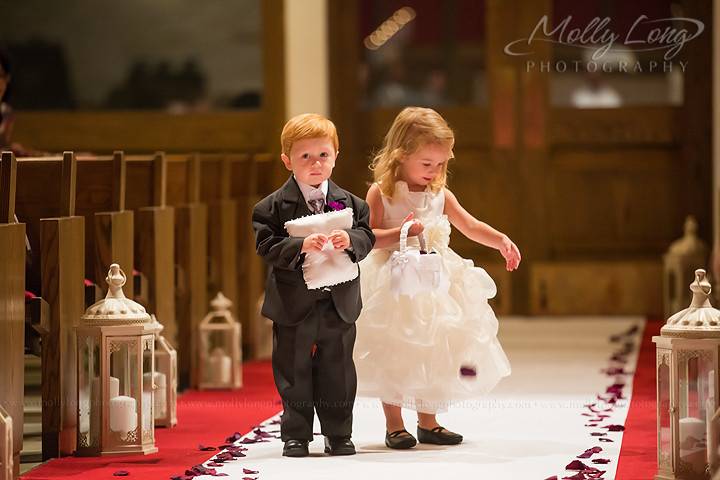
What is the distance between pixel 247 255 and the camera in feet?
22.4

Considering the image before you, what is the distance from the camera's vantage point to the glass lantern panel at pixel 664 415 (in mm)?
3605

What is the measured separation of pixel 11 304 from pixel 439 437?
1368 millimetres

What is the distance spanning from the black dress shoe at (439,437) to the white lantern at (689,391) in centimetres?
79

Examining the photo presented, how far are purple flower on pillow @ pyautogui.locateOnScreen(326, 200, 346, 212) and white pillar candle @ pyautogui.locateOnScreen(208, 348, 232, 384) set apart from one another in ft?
5.72

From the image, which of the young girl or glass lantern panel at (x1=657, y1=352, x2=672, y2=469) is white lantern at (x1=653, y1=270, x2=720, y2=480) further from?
the young girl

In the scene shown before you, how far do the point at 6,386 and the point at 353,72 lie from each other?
512cm

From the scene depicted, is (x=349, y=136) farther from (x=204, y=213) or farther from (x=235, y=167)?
(x=204, y=213)

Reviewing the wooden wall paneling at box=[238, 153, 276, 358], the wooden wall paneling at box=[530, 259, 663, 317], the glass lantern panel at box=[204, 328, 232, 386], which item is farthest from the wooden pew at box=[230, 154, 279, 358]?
the wooden wall paneling at box=[530, 259, 663, 317]

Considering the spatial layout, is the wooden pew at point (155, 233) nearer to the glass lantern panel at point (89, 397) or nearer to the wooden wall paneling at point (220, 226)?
the wooden wall paneling at point (220, 226)

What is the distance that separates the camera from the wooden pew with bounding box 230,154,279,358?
6.67 m

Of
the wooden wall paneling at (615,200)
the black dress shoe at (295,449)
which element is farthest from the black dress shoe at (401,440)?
the wooden wall paneling at (615,200)

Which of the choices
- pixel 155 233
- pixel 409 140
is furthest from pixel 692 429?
pixel 155 233

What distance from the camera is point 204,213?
6.05 metres

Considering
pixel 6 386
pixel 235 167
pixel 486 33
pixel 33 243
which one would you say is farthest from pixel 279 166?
pixel 6 386
